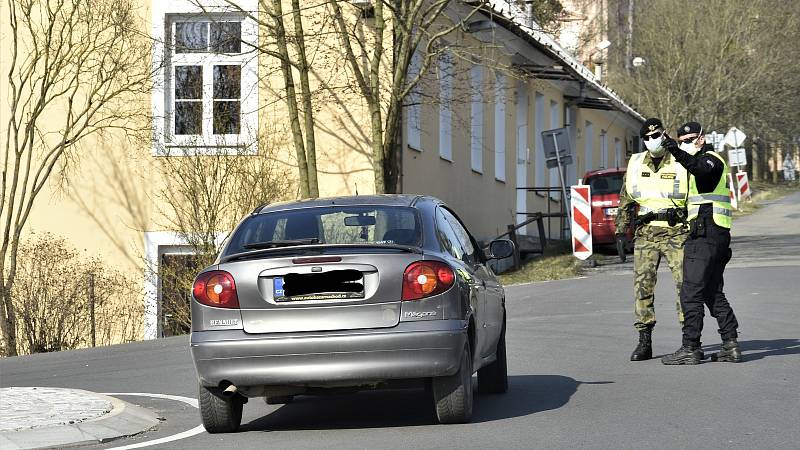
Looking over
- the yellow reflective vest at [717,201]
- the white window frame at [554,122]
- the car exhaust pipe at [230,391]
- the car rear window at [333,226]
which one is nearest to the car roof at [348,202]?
the car rear window at [333,226]

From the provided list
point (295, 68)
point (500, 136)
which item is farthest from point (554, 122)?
point (295, 68)

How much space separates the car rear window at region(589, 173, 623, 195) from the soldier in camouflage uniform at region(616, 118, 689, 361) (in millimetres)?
18970

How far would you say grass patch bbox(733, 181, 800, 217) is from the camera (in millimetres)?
50816

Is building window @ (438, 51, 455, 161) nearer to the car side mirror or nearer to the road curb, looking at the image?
the car side mirror

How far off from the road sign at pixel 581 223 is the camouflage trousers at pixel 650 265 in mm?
14397

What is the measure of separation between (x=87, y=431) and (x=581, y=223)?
18569 mm

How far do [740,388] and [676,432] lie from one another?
219cm

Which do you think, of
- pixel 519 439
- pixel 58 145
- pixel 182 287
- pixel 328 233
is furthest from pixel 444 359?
pixel 58 145

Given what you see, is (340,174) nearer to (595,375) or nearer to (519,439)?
(595,375)

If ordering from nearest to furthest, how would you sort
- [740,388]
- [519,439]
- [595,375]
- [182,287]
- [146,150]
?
[519,439] < [740,388] < [595,375] < [182,287] < [146,150]

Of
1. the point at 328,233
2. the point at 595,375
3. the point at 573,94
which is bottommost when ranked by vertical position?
the point at 595,375

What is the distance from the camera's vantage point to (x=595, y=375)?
38.0ft

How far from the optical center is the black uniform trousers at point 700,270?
11953 millimetres

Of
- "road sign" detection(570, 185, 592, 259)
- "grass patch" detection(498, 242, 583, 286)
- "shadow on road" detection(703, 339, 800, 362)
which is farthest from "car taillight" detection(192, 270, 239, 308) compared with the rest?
"road sign" detection(570, 185, 592, 259)
